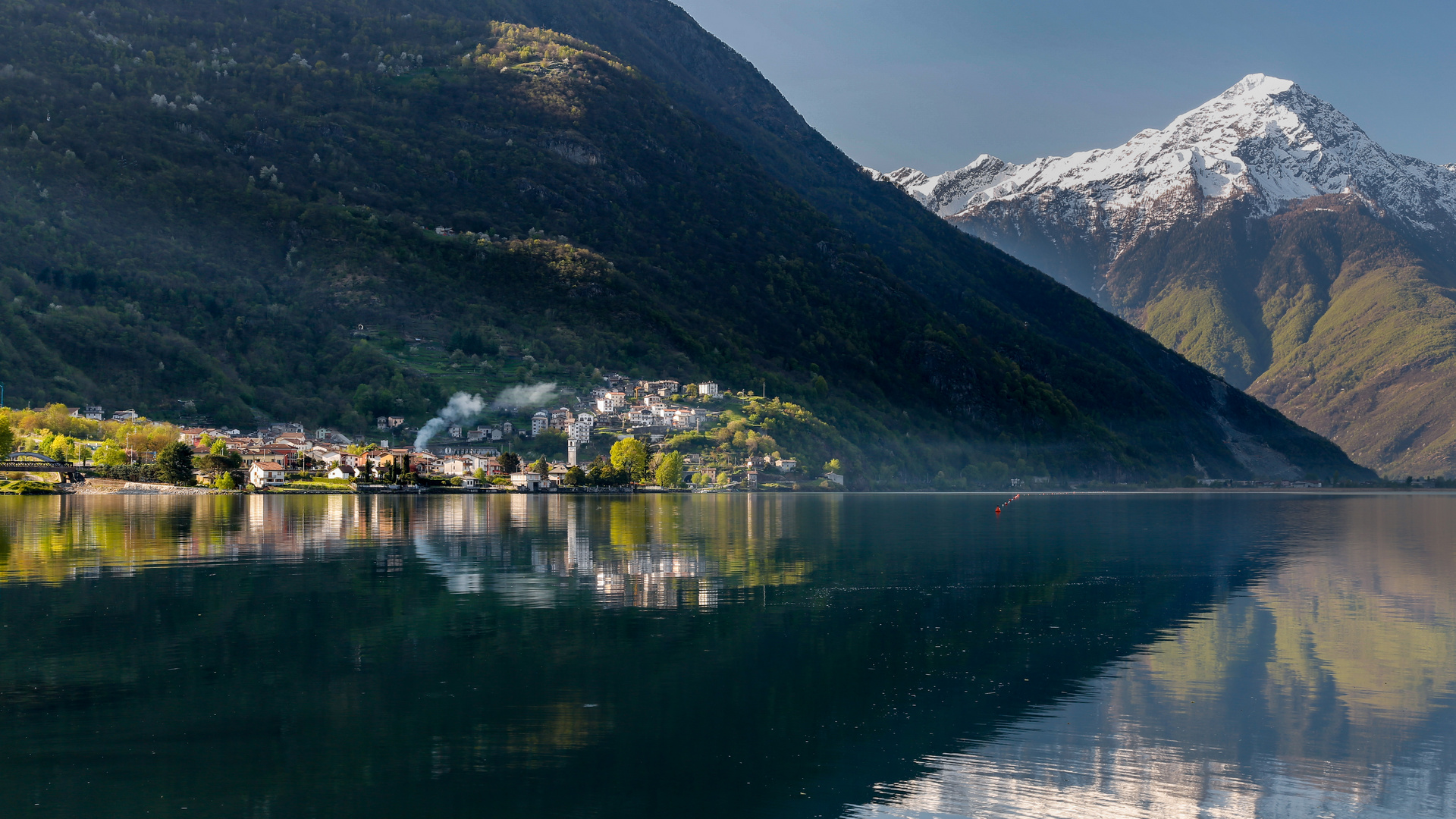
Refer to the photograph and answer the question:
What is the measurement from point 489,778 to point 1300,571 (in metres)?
55.9

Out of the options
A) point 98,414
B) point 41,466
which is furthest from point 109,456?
point 98,414

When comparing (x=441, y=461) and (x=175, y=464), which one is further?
(x=441, y=461)

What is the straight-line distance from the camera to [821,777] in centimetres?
2288

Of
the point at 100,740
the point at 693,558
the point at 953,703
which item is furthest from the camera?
the point at 693,558

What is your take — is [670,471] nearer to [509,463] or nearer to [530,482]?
[530,482]

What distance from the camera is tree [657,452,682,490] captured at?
7343 inches

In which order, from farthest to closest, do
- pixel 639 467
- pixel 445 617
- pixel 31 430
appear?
pixel 639 467 → pixel 31 430 → pixel 445 617

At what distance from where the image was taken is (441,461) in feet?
614

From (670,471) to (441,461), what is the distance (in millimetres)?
38390

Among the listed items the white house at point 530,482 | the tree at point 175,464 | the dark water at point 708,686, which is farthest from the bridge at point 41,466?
the dark water at point 708,686

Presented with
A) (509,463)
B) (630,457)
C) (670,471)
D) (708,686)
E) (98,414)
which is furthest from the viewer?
(670,471)

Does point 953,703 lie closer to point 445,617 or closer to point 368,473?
point 445,617

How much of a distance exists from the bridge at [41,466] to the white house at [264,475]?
2123 cm

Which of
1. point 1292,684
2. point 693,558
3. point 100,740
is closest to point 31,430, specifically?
point 693,558
